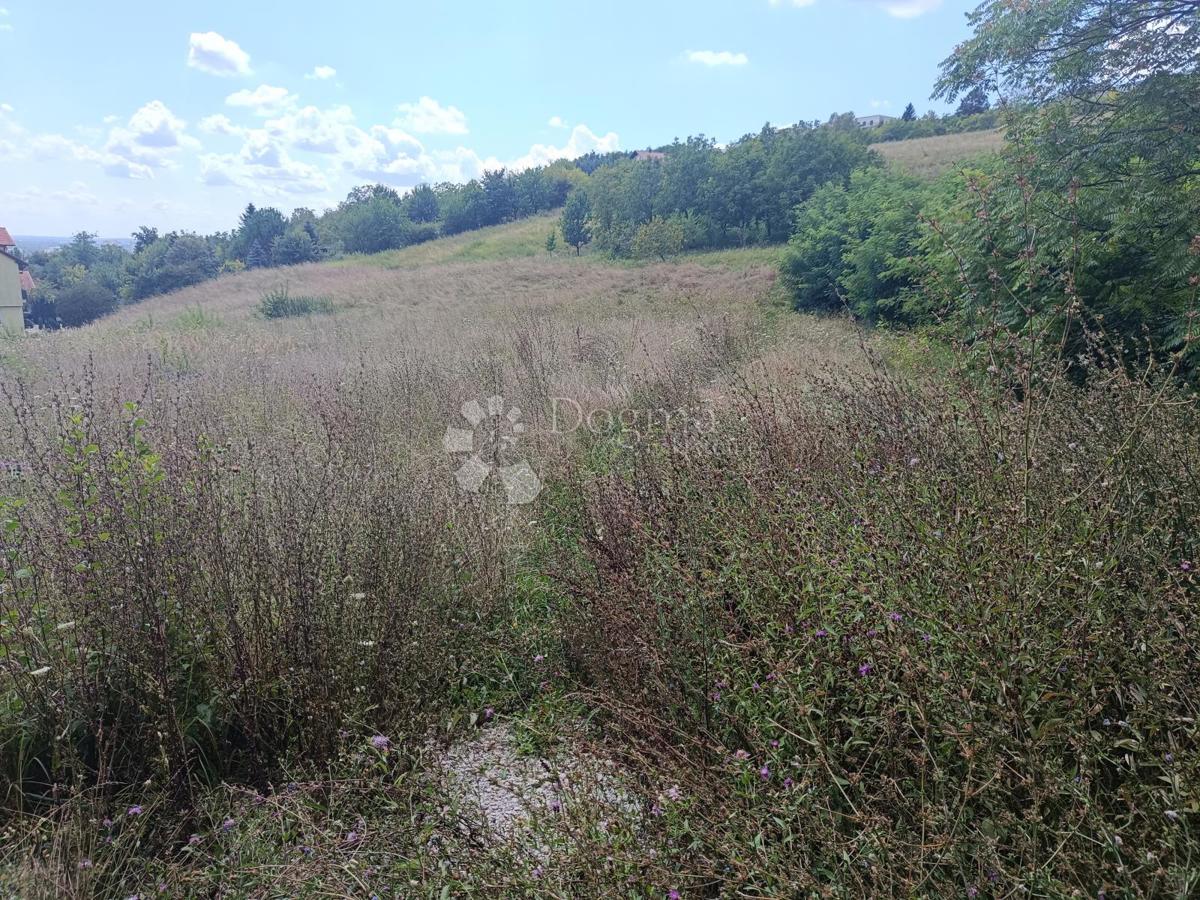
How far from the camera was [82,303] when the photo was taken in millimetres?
39938

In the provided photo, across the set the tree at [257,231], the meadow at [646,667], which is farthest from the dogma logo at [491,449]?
the tree at [257,231]

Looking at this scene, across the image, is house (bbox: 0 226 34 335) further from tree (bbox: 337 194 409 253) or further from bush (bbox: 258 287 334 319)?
tree (bbox: 337 194 409 253)

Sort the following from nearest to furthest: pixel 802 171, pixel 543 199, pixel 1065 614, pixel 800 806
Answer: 1. pixel 800 806
2. pixel 1065 614
3. pixel 802 171
4. pixel 543 199

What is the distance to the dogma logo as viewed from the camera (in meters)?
5.04

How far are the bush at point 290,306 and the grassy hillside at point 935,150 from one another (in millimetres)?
28045

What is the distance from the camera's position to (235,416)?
6.37m

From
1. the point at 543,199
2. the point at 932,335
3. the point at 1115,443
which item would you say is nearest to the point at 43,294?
the point at 543,199

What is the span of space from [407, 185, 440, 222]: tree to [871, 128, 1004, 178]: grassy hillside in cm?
4328

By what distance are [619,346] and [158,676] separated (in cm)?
752

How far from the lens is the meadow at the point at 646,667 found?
167cm

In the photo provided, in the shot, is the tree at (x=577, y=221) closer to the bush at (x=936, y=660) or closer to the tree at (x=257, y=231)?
the tree at (x=257, y=231)

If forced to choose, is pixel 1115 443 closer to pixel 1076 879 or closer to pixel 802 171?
pixel 1076 879

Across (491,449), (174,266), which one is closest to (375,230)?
(174,266)

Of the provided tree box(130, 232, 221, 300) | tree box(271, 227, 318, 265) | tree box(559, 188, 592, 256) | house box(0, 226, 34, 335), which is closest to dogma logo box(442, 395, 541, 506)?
house box(0, 226, 34, 335)
